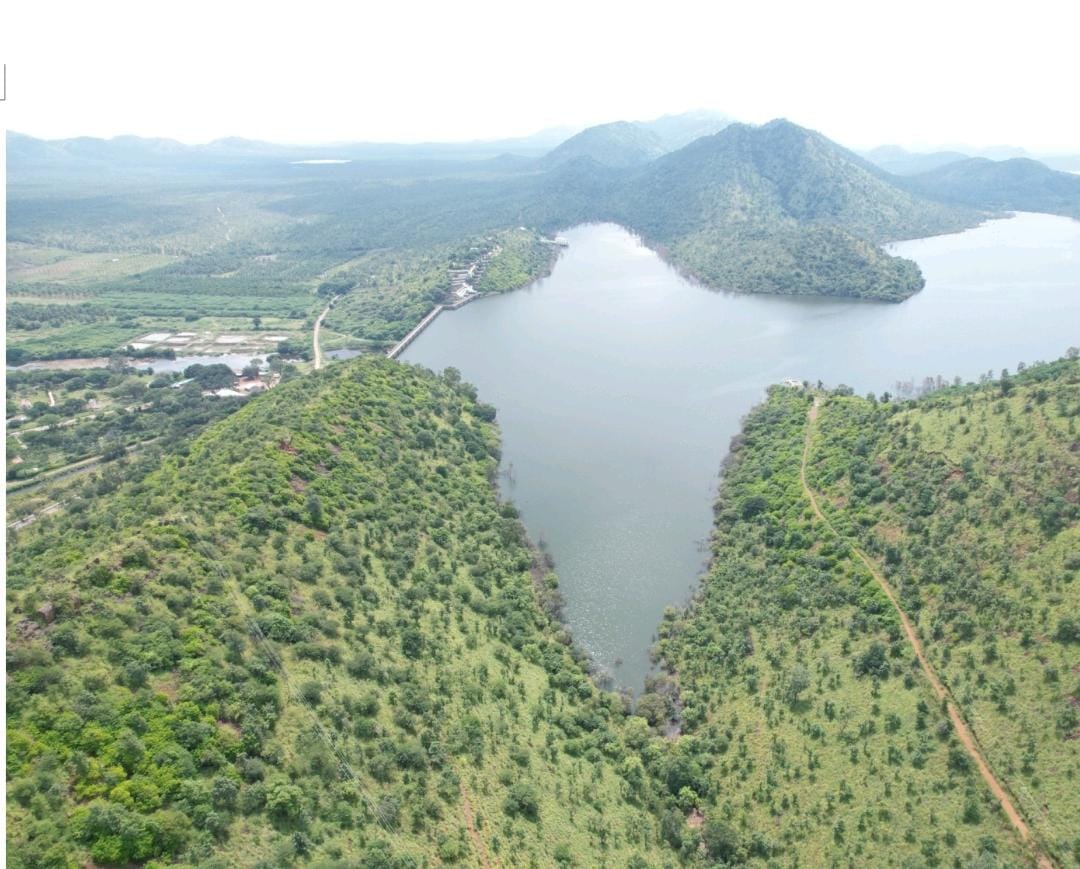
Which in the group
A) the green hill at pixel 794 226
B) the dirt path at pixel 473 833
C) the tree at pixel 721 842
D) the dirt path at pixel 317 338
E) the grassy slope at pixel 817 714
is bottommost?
the tree at pixel 721 842

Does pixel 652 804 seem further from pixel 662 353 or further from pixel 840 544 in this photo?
pixel 662 353

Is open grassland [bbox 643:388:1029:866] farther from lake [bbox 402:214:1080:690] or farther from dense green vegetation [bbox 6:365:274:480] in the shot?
dense green vegetation [bbox 6:365:274:480]

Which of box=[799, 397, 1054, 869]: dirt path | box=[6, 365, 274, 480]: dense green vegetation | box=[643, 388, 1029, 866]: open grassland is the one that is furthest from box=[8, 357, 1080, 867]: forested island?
box=[6, 365, 274, 480]: dense green vegetation

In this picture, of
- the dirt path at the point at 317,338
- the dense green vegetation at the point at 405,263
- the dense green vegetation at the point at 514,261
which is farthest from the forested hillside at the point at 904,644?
the dense green vegetation at the point at 514,261

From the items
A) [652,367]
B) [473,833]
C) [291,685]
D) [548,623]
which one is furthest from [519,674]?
[652,367]

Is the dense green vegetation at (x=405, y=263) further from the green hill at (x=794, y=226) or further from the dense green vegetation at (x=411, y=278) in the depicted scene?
the dense green vegetation at (x=411, y=278)

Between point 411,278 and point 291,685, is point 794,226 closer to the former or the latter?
point 411,278
